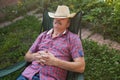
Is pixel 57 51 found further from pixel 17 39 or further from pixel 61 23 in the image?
pixel 17 39

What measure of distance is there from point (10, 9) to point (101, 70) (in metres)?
3.73

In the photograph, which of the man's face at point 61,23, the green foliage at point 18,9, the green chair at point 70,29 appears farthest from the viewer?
the green foliage at point 18,9

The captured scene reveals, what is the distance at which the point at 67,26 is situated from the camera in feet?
10.6

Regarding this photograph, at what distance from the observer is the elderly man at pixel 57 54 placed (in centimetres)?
286

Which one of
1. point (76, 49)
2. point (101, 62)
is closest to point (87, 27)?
point (101, 62)

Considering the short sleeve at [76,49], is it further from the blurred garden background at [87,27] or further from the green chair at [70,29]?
the blurred garden background at [87,27]

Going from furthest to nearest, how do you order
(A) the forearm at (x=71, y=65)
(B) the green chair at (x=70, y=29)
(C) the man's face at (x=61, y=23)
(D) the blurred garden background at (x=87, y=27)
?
(D) the blurred garden background at (x=87, y=27) → (C) the man's face at (x=61, y=23) → (B) the green chair at (x=70, y=29) → (A) the forearm at (x=71, y=65)

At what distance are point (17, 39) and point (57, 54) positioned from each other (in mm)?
2486

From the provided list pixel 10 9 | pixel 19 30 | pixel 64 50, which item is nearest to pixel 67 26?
pixel 64 50

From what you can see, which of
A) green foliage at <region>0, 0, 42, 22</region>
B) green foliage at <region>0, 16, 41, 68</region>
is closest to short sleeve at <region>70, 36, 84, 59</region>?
green foliage at <region>0, 16, 41, 68</region>

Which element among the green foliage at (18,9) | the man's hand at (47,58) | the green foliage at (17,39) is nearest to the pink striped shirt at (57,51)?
the man's hand at (47,58)

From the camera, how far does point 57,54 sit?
10.0 feet

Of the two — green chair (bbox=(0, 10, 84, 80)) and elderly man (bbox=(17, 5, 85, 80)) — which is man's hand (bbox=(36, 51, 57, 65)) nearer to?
elderly man (bbox=(17, 5, 85, 80))

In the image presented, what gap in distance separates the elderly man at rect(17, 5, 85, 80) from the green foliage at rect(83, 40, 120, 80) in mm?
1129
